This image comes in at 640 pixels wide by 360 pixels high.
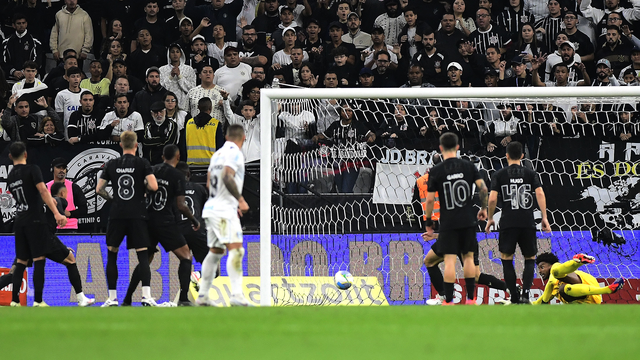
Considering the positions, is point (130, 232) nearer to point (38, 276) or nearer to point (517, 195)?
point (38, 276)

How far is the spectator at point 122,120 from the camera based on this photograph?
12961 mm

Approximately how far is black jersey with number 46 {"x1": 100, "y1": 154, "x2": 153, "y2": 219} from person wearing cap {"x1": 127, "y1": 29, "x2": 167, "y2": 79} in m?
6.18

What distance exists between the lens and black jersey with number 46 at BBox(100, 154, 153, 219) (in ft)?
29.2

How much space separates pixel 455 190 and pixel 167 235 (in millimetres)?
3185

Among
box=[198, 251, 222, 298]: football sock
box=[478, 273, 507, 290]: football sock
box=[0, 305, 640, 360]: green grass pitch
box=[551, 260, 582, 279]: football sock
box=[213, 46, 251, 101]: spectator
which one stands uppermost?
box=[213, 46, 251, 101]: spectator

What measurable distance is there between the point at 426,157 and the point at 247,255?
9.43ft

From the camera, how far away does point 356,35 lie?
15.2 m

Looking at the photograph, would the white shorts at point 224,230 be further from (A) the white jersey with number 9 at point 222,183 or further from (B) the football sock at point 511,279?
(B) the football sock at point 511,279

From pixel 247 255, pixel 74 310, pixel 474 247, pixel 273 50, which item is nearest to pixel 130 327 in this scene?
pixel 74 310

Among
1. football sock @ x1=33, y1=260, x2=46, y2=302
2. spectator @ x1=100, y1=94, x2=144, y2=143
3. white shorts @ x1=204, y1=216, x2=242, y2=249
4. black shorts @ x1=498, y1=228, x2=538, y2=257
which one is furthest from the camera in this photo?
spectator @ x1=100, y1=94, x2=144, y2=143

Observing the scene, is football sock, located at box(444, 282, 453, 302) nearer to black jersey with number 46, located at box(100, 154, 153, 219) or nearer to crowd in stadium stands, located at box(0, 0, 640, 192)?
crowd in stadium stands, located at box(0, 0, 640, 192)

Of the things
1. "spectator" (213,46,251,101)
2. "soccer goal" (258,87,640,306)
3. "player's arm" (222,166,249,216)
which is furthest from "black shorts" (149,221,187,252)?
"spectator" (213,46,251,101)

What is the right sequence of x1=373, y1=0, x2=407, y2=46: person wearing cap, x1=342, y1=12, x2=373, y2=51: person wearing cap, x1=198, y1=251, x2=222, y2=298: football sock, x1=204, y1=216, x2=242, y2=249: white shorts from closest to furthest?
x1=204, y1=216, x2=242, y2=249: white shorts < x1=198, y1=251, x2=222, y2=298: football sock < x1=342, y1=12, x2=373, y2=51: person wearing cap < x1=373, y1=0, x2=407, y2=46: person wearing cap

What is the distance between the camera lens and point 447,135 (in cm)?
867
